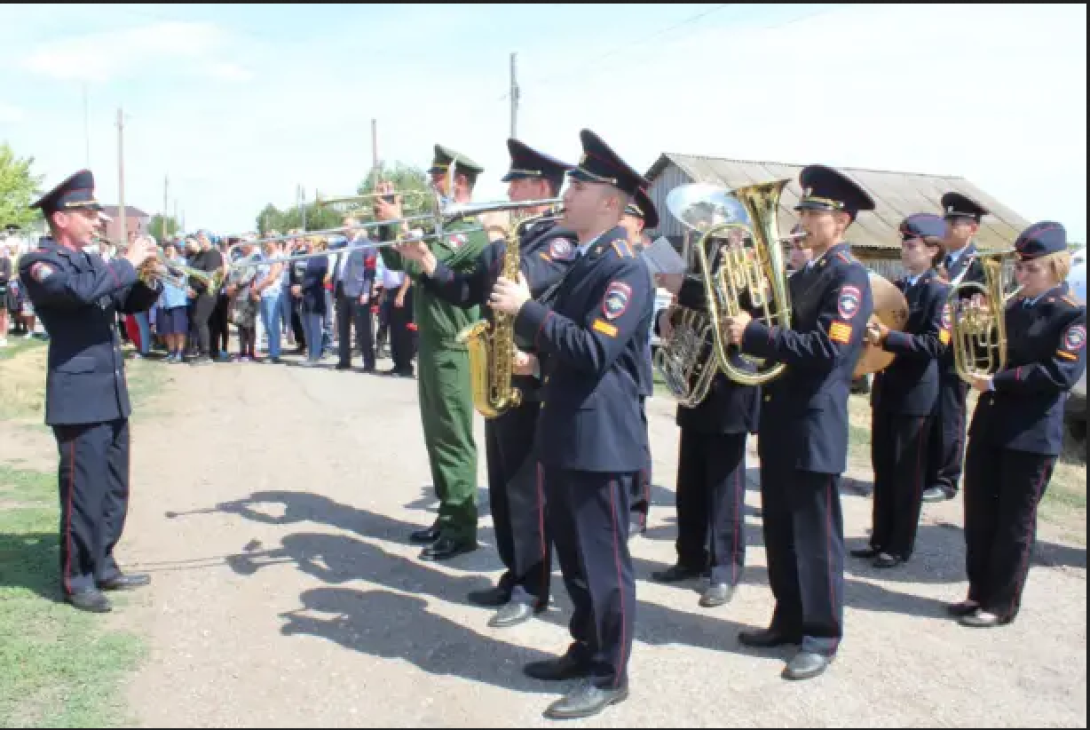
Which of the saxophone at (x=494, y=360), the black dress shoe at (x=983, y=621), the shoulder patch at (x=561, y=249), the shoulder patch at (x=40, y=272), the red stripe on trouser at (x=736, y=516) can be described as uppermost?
the shoulder patch at (x=561, y=249)

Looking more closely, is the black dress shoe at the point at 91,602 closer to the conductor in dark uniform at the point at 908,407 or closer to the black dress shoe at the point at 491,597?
the black dress shoe at the point at 491,597

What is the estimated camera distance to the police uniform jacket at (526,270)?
15.6ft

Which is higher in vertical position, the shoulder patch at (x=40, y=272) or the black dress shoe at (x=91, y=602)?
the shoulder patch at (x=40, y=272)

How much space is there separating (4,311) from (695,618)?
1635 centimetres

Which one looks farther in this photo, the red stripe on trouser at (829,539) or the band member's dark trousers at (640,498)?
the band member's dark trousers at (640,498)

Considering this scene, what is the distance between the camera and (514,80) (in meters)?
23.1

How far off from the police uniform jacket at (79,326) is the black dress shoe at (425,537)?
2021mm

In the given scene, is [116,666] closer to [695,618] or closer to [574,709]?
[574,709]

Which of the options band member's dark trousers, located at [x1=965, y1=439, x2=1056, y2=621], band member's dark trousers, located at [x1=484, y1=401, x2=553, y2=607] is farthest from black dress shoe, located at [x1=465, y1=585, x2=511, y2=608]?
band member's dark trousers, located at [x1=965, y1=439, x2=1056, y2=621]

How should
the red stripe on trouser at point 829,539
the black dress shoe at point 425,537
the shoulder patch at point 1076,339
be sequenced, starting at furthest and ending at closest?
the black dress shoe at point 425,537
the shoulder patch at point 1076,339
the red stripe on trouser at point 829,539

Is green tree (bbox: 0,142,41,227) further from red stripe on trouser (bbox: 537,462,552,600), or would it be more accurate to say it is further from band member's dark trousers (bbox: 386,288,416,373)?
red stripe on trouser (bbox: 537,462,552,600)

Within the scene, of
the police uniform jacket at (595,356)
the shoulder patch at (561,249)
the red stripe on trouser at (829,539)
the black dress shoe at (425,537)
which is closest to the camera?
the police uniform jacket at (595,356)

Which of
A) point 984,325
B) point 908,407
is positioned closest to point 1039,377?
point 984,325

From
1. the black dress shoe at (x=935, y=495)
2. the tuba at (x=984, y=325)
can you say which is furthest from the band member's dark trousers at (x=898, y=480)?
the black dress shoe at (x=935, y=495)
